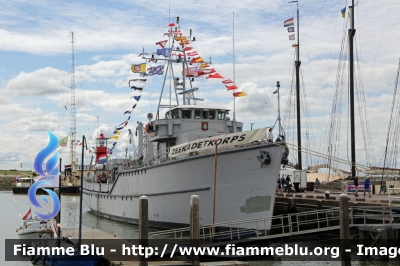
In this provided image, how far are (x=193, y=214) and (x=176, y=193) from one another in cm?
1019

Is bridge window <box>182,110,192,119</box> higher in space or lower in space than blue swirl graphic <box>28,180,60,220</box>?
higher

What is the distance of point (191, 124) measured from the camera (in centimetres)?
2984

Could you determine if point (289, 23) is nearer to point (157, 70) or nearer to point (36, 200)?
point (157, 70)

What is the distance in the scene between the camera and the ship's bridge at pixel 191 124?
29625mm

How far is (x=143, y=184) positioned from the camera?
29438 mm

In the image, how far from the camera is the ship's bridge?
29625 millimetres

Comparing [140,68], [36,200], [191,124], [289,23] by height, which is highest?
[289,23]

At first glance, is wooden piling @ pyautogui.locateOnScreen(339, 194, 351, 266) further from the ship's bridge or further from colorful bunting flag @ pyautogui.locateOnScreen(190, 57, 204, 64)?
colorful bunting flag @ pyautogui.locateOnScreen(190, 57, 204, 64)

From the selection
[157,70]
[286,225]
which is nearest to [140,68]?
[157,70]

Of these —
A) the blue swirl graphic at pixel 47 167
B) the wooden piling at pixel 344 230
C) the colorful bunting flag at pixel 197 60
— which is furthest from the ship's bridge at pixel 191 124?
the wooden piling at pixel 344 230

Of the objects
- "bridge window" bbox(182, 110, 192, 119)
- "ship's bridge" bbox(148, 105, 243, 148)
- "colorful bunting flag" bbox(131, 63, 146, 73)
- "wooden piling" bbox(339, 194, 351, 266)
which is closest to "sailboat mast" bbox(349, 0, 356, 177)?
"ship's bridge" bbox(148, 105, 243, 148)

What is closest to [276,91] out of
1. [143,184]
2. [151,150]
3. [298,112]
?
[298,112]

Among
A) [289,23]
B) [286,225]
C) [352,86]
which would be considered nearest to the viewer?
[286,225]

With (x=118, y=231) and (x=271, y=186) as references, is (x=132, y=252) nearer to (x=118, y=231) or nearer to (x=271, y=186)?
(x=271, y=186)
